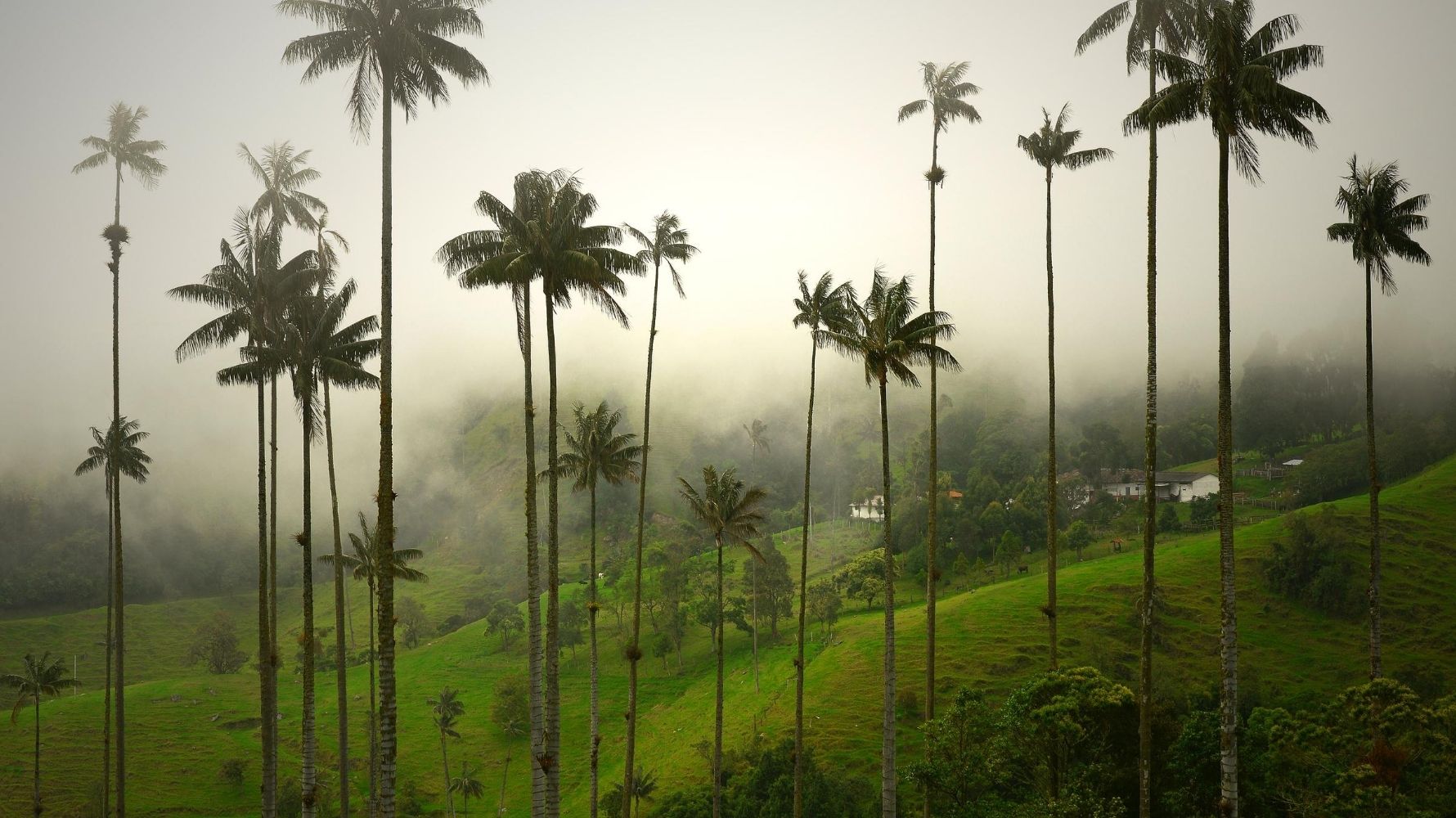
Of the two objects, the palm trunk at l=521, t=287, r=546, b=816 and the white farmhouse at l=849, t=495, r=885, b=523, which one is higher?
the palm trunk at l=521, t=287, r=546, b=816

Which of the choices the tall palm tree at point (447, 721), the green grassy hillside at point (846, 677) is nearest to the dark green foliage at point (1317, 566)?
the green grassy hillside at point (846, 677)

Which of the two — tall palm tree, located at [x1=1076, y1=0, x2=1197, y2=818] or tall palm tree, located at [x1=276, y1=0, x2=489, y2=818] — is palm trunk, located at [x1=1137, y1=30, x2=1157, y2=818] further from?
tall palm tree, located at [x1=276, y1=0, x2=489, y2=818]

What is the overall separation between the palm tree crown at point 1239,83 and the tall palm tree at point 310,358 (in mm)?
32412

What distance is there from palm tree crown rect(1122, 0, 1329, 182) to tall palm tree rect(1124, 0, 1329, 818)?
0.02 m

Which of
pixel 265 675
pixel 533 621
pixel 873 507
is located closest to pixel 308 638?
pixel 265 675

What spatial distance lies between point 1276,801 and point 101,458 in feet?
221

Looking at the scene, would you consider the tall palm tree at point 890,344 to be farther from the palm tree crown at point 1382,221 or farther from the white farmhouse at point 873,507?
the white farmhouse at point 873,507

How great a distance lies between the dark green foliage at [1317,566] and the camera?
267 feet

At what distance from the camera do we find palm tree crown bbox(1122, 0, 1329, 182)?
24.6m

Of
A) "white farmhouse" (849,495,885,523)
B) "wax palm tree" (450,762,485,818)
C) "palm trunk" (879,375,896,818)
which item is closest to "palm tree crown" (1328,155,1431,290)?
"palm trunk" (879,375,896,818)

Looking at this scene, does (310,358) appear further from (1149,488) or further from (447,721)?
(447,721)

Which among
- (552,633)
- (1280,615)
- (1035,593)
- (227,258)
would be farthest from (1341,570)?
(227,258)

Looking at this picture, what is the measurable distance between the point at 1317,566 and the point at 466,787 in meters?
86.8

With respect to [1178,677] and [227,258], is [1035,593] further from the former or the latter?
[227,258]
